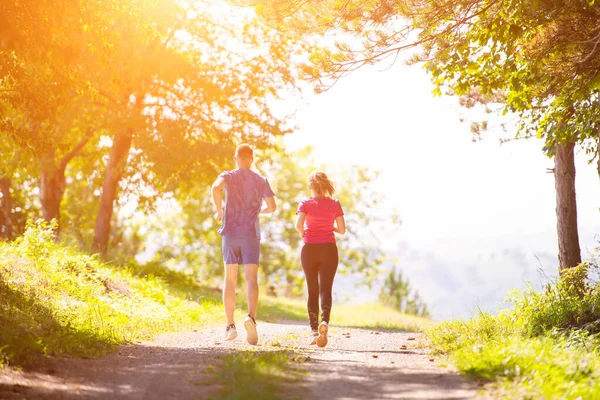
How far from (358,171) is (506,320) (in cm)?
3265

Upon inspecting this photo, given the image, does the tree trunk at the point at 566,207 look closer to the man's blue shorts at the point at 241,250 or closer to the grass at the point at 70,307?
the grass at the point at 70,307

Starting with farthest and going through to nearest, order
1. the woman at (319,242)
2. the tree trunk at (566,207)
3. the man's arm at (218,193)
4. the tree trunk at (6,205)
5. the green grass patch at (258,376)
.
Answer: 1. the tree trunk at (6,205)
2. the tree trunk at (566,207)
3. the woman at (319,242)
4. the man's arm at (218,193)
5. the green grass patch at (258,376)

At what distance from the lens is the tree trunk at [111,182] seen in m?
21.0

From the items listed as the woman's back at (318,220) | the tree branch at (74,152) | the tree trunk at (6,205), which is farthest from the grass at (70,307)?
the tree trunk at (6,205)

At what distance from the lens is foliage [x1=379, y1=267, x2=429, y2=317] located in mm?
28156

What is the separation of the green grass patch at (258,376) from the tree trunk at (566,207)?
686 centimetres

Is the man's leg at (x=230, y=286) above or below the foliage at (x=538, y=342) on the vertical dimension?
above

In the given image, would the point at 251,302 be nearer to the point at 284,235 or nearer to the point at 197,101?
the point at 197,101

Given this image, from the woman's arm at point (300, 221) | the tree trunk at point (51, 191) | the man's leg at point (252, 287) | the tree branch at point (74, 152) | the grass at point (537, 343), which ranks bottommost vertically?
the grass at point (537, 343)

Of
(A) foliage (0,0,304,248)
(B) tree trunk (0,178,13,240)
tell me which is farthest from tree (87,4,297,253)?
(B) tree trunk (0,178,13,240)

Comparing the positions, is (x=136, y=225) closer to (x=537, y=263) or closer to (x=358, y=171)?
(x=358, y=171)

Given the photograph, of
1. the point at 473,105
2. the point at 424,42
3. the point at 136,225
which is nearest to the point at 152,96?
the point at 473,105

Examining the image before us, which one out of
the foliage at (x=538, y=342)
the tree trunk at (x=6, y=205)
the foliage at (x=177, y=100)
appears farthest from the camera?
the tree trunk at (x=6, y=205)

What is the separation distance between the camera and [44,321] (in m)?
8.17
